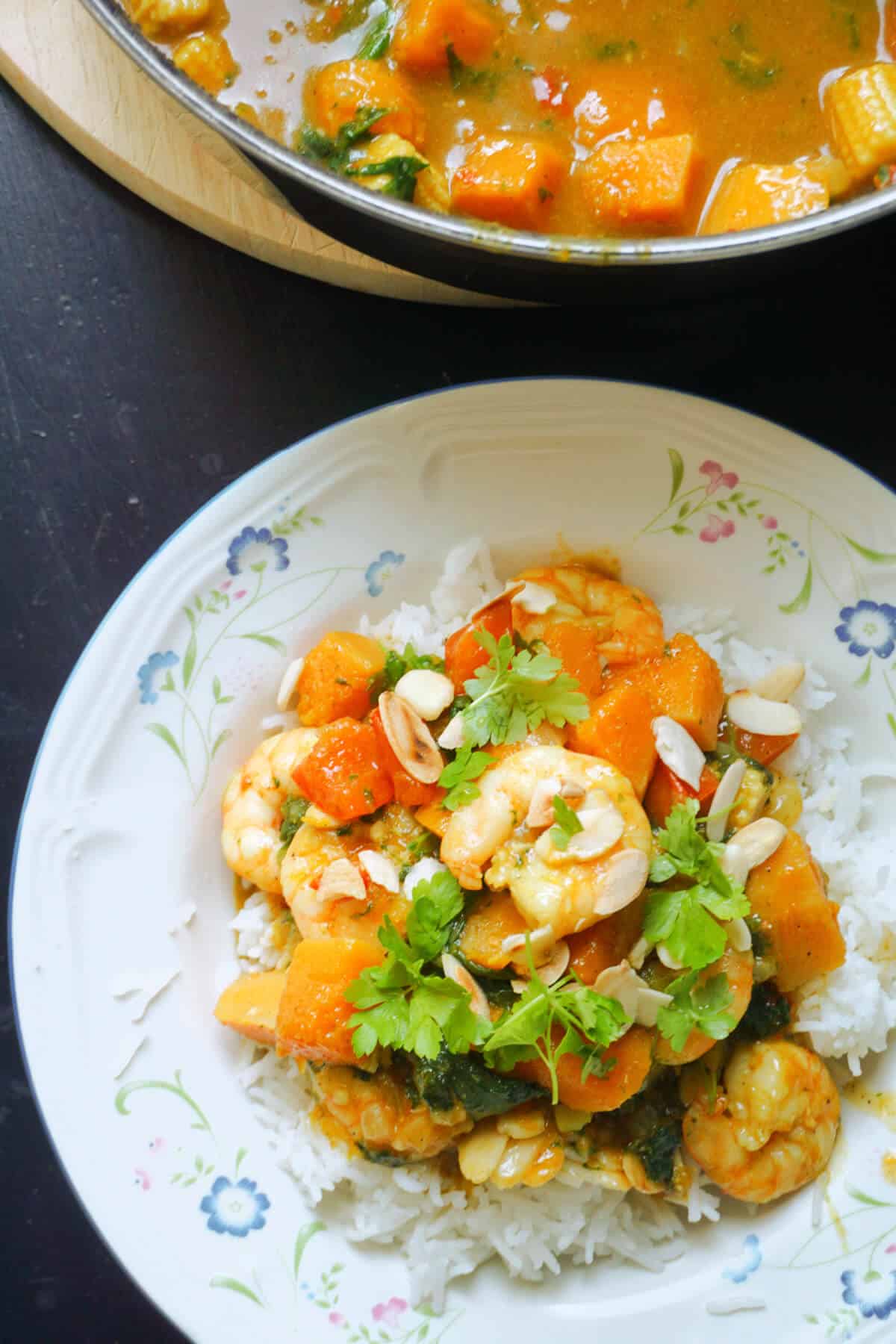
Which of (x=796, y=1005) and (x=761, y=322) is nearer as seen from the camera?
(x=796, y=1005)

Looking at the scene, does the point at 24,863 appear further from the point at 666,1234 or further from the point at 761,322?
the point at 761,322

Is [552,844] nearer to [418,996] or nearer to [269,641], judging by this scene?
[418,996]

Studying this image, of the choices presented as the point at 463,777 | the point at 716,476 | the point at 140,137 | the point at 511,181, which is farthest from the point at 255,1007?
the point at 140,137

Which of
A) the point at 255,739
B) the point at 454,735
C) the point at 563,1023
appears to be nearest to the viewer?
the point at 563,1023

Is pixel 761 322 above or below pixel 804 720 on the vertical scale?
above

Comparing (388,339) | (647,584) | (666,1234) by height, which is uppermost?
(388,339)

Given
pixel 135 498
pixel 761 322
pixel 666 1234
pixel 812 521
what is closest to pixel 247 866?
pixel 135 498

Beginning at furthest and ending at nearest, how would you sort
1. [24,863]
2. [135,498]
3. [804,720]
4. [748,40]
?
1. [135,498]
2. [804,720]
3. [24,863]
4. [748,40]

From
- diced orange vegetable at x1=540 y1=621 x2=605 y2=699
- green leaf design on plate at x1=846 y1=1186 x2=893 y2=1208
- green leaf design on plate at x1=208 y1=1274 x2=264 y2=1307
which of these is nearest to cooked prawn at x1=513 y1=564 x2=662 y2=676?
diced orange vegetable at x1=540 y1=621 x2=605 y2=699
